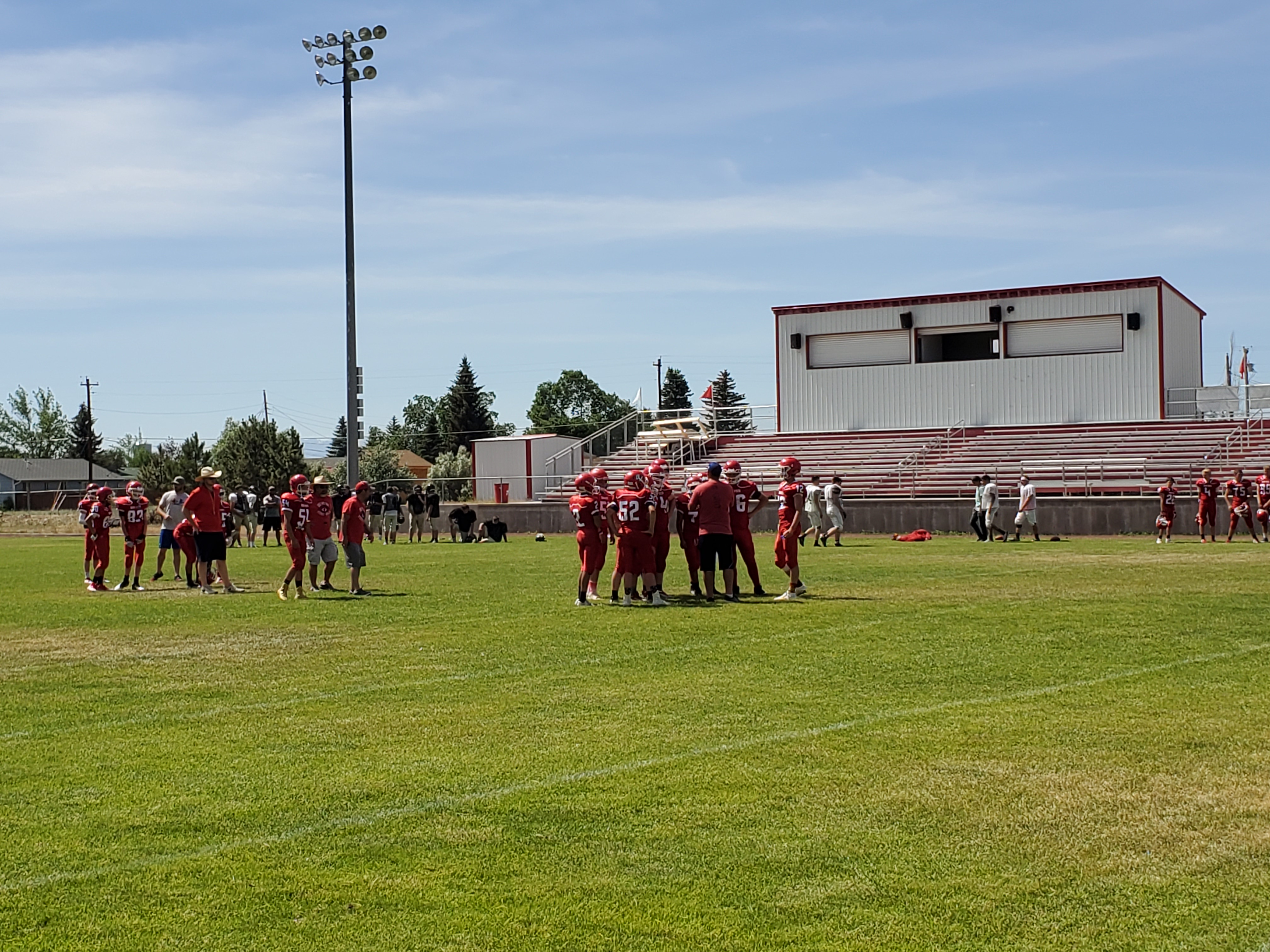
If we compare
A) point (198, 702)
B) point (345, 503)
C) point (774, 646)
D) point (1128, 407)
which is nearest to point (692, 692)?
point (774, 646)

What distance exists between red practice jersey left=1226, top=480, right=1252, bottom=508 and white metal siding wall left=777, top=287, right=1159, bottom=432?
42.5ft

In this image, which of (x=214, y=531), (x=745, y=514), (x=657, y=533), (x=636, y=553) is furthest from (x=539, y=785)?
(x=214, y=531)

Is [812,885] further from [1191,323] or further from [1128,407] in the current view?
[1191,323]

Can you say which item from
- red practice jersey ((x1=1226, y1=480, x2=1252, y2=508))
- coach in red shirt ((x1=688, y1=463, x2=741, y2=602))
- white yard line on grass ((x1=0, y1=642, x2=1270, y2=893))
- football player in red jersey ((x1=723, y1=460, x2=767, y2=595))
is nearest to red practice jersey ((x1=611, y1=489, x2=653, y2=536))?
coach in red shirt ((x1=688, y1=463, x2=741, y2=602))

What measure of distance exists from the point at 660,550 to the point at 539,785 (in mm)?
10137

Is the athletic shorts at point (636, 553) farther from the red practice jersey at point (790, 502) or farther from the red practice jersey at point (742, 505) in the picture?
the red practice jersey at point (790, 502)

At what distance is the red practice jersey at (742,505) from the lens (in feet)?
58.4

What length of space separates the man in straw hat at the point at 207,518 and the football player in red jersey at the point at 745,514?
703cm

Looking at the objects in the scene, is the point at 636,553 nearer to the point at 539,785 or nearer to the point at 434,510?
the point at 539,785

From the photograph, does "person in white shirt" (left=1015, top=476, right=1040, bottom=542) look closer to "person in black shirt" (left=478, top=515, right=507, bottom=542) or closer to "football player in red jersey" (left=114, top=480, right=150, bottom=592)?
"person in black shirt" (left=478, top=515, right=507, bottom=542)

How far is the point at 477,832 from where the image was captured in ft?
20.6

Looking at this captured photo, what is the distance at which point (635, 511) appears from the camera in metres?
16.8

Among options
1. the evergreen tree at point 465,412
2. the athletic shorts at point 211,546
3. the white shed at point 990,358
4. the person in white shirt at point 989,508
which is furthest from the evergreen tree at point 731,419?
the evergreen tree at point 465,412

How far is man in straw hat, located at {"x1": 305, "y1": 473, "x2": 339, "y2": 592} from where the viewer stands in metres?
19.5
